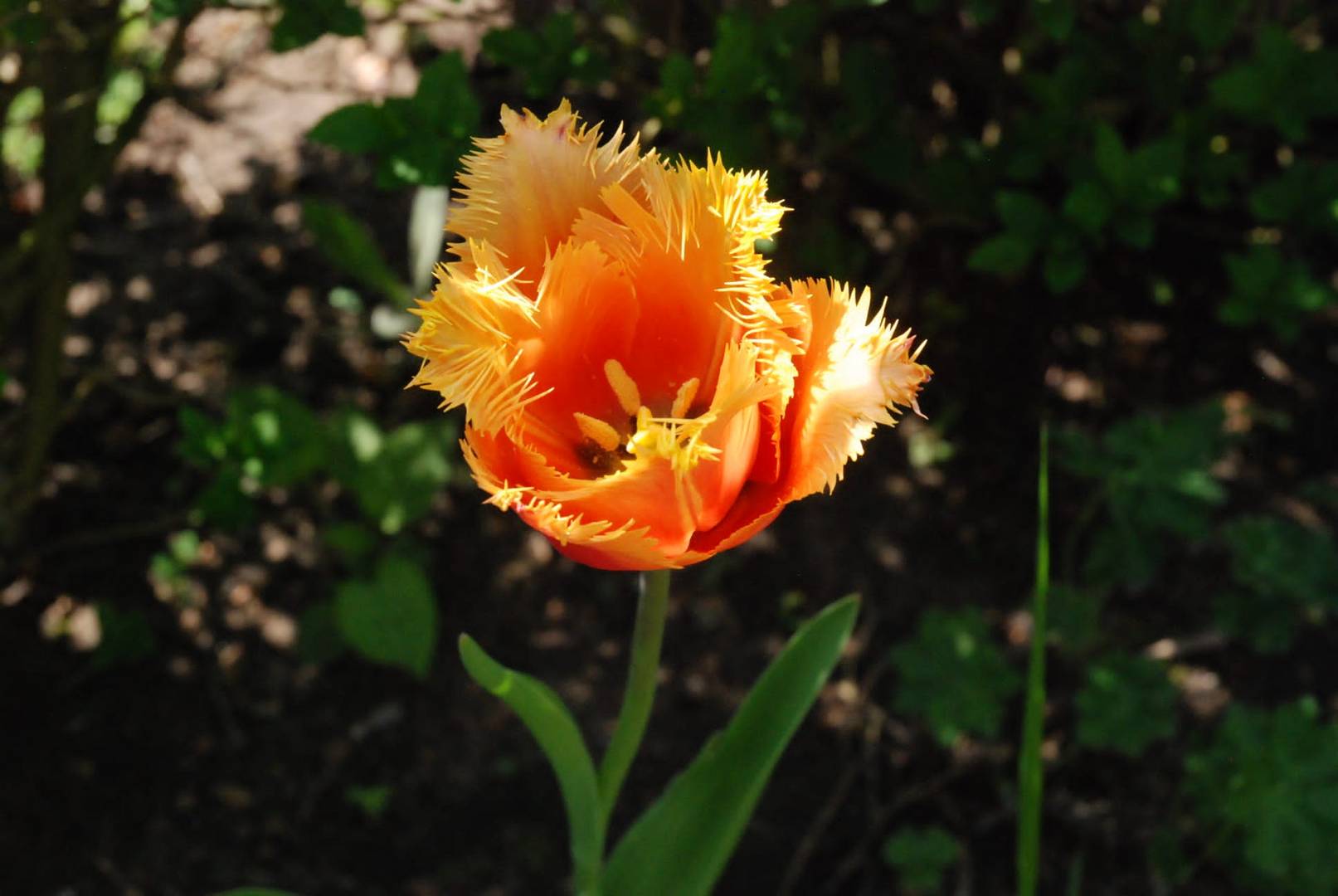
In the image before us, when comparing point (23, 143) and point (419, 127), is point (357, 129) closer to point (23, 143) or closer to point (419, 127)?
point (419, 127)

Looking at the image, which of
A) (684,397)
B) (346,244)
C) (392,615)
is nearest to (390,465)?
(392,615)

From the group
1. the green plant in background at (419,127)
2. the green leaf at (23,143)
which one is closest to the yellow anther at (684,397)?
the green plant in background at (419,127)

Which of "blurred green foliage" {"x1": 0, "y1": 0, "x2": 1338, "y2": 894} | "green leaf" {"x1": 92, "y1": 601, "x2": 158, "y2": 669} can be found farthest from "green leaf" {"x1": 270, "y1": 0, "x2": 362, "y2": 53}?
"green leaf" {"x1": 92, "y1": 601, "x2": 158, "y2": 669}

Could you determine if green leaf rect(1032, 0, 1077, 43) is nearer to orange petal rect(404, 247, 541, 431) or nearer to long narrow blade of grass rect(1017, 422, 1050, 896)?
long narrow blade of grass rect(1017, 422, 1050, 896)

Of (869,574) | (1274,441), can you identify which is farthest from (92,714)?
(1274,441)

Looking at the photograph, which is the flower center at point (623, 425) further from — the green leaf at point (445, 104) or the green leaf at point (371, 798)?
the green leaf at point (371, 798)
